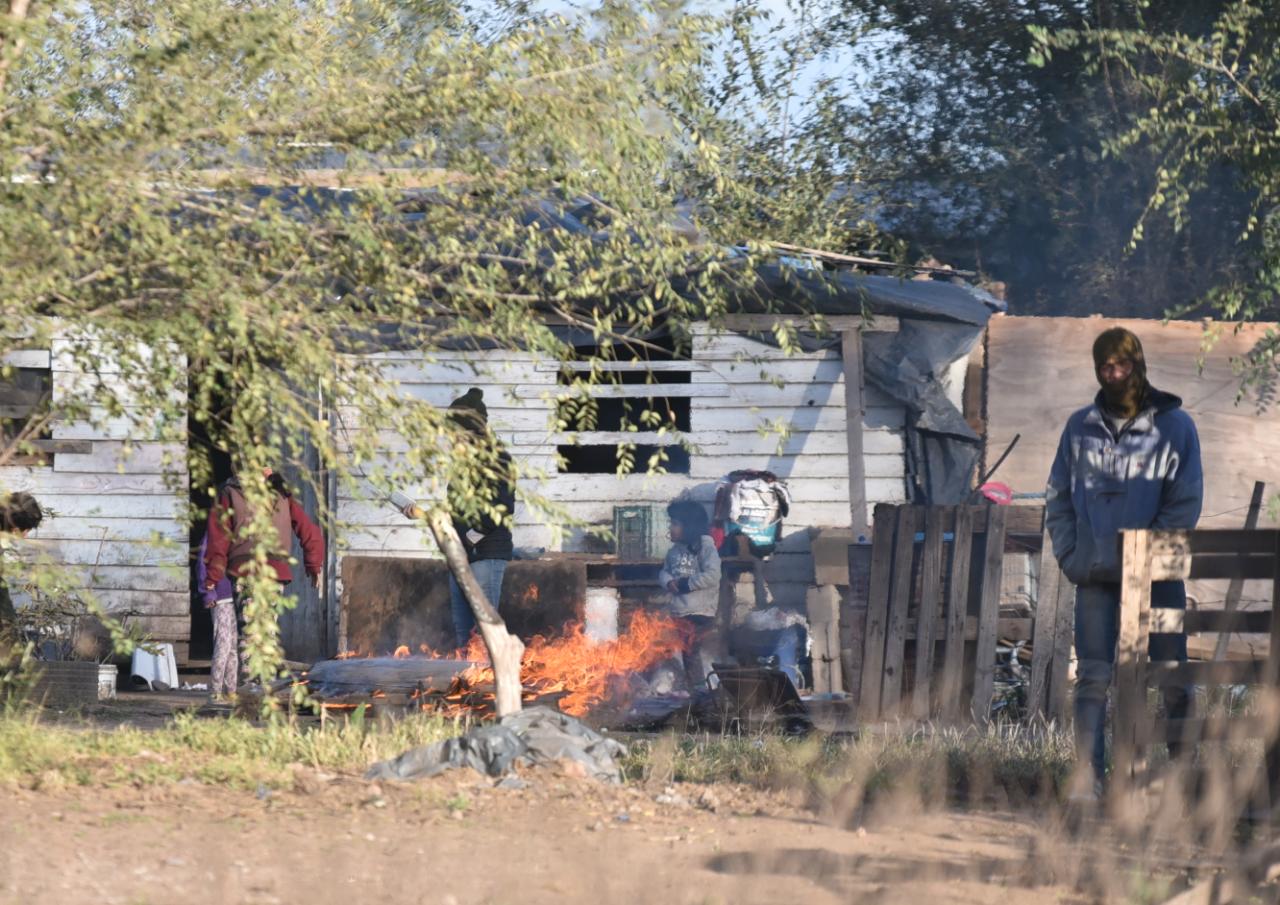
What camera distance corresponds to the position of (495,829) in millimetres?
6266

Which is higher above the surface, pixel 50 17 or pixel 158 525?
pixel 50 17

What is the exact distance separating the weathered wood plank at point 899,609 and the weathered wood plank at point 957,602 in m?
0.28

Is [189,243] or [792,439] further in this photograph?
A: [792,439]

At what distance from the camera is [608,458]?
48.3ft

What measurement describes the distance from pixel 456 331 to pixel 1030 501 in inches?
314

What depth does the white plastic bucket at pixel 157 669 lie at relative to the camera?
12.9m

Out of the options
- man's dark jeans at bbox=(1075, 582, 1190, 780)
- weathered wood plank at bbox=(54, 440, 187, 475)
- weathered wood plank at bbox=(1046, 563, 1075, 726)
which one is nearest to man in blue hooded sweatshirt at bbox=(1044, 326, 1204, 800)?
man's dark jeans at bbox=(1075, 582, 1190, 780)

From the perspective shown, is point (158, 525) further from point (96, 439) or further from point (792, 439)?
point (792, 439)

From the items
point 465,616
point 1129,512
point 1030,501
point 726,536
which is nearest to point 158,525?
point 465,616

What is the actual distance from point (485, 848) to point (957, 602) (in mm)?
4875

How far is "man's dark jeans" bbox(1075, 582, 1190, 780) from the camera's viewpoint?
6566mm

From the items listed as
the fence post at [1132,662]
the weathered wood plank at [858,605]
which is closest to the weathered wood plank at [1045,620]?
the weathered wood plank at [858,605]

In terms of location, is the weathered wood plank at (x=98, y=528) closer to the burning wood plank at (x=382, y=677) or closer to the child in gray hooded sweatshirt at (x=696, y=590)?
the burning wood plank at (x=382, y=677)

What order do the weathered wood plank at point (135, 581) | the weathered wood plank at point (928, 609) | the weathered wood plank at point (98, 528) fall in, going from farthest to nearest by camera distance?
the weathered wood plank at point (135, 581) → the weathered wood plank at point (98, 528) → the weathered wood plank at point (928, 609)
